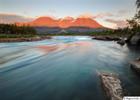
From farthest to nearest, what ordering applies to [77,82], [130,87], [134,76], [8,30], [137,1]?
[8,30], [137,1], [134,76], [77,82], [130,87]

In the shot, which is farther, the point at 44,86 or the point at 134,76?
the point at 134,76

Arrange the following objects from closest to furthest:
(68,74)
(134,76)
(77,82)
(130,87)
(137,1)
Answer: (130,87) → (77,82) → (134,76) → (68,74) → (137,1)

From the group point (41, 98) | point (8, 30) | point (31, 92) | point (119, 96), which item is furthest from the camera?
point (8, 30)

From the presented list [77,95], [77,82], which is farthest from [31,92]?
[77,82]

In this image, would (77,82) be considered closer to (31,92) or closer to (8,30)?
(31,92)

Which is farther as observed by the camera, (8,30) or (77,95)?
(8,30)

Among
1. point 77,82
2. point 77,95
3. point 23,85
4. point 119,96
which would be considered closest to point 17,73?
point 23,85

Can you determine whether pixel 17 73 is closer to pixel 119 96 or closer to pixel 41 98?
pixel 41 98

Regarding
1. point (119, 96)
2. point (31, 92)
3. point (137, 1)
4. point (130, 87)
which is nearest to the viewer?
point (119, 96)

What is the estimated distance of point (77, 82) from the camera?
14.5m

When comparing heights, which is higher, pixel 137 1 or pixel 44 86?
pixel 137 1

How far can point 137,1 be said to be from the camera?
157 feet

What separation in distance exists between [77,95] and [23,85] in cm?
482

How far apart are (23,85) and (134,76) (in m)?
10.7
